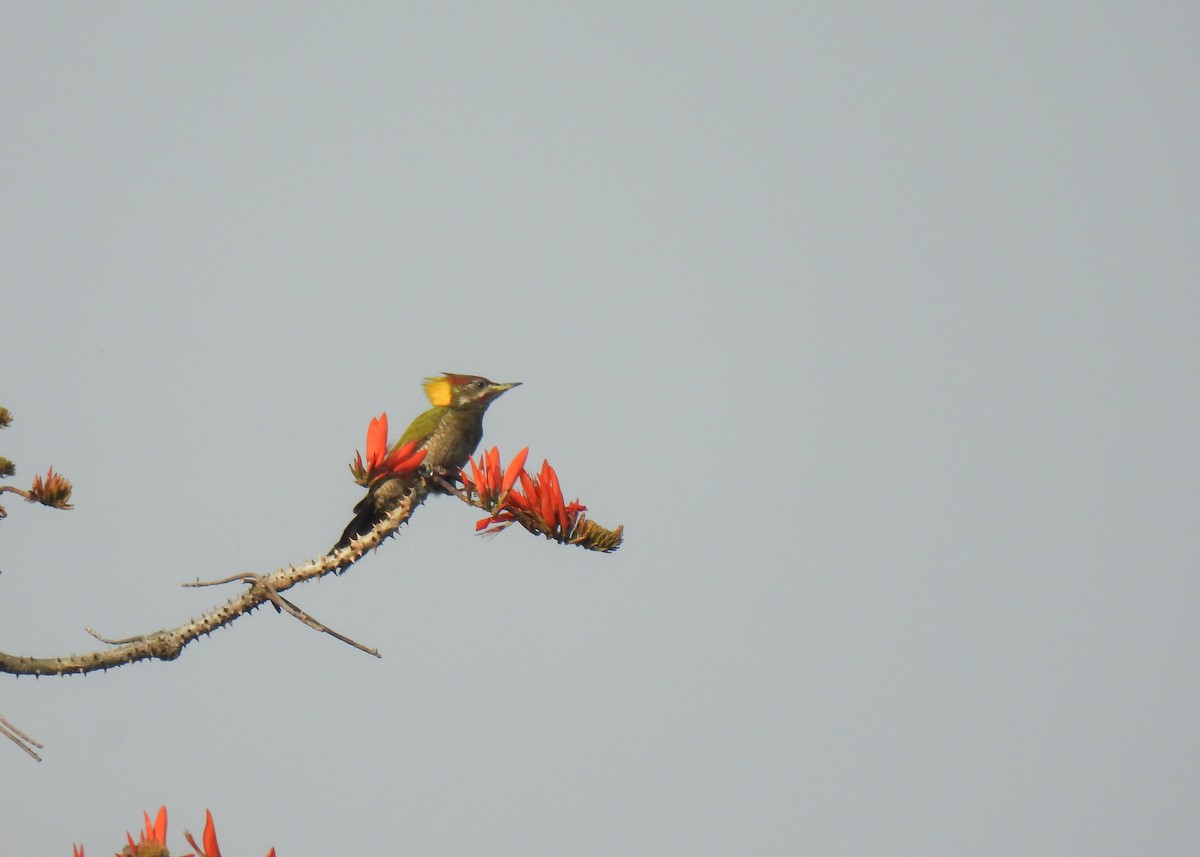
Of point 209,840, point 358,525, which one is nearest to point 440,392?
point 358,525

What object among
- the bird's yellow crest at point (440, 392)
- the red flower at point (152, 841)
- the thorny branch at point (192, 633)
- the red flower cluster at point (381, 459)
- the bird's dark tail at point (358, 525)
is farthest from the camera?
the bird's yellow crest at point (440, 392)

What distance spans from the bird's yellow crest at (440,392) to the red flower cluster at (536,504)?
398 cm

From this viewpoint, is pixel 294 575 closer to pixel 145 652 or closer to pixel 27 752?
pixel 145 652

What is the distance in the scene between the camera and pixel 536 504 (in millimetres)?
5074

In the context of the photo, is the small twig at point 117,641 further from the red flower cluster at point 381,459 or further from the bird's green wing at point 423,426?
the bird's green wing at point 423,426

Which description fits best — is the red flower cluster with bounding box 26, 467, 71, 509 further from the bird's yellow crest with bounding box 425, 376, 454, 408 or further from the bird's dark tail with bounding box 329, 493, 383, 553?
the bird's yellow crest with bounding box 425, 376, 454, 408

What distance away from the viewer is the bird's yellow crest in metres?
9.12

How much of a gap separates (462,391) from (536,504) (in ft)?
13.5

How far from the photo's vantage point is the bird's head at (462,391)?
29.2 feet

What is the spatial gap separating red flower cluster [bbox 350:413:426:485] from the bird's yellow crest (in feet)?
13.5

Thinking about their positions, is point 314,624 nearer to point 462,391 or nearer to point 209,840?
point 209,840

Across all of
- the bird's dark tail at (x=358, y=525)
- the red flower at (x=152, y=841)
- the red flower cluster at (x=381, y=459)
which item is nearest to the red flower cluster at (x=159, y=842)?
the red flower at (x=152, y=841)

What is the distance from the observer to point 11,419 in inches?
202

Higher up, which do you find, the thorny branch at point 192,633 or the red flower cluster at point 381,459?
the red flower cluster at point 381,459
